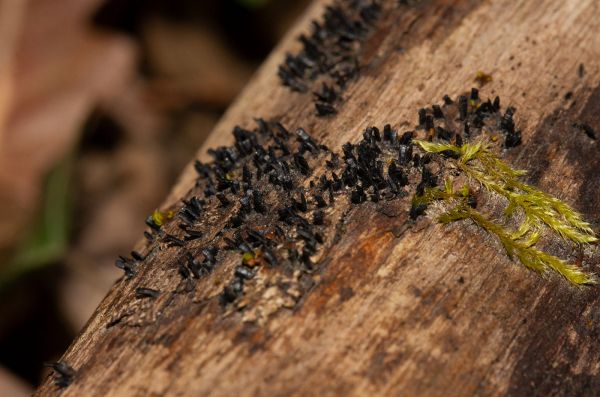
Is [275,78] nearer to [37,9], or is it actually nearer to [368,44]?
[368,44]

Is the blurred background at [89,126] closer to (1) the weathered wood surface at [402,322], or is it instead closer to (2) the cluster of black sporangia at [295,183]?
(2) the cluster of black sporangia at [295,183]

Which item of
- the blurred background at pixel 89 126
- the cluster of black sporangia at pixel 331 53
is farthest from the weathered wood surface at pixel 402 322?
the blurred background at pixel 89 126

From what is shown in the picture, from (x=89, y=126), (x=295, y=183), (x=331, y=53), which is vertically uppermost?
(x=331, y=53)

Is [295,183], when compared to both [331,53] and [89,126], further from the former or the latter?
[89,126]

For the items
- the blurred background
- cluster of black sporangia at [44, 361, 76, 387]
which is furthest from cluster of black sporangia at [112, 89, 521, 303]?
the blurred background

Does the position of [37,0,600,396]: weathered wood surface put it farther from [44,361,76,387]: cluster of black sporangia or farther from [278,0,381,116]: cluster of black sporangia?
[278,0,381,116]: cluster of black sporangia

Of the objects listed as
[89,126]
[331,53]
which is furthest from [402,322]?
[89,126]
